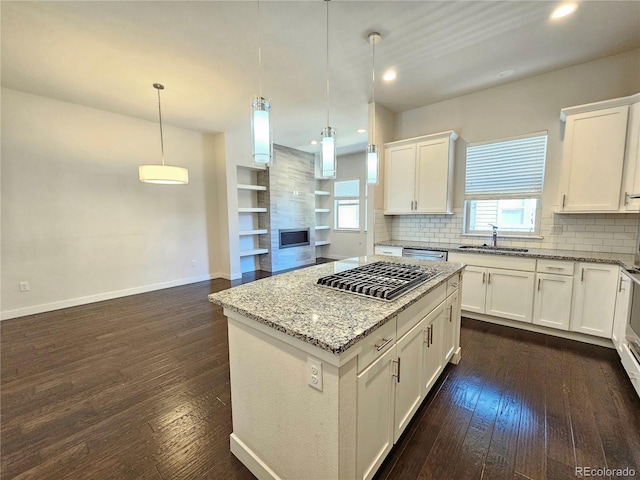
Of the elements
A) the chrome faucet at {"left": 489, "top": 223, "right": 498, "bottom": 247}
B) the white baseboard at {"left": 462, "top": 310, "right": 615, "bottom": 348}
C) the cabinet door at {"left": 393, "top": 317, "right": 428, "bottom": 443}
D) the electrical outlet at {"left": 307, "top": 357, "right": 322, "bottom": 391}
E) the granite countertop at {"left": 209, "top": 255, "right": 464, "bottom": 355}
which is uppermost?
the chrome faucet at {"left": 489, "top": 223, "right": 498, "bottom": 247}

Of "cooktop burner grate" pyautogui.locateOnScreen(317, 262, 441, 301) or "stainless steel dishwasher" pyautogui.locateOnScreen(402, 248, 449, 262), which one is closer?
"cooktop burner grate" pyautogui.locateOnScreen(317, 262, 441, 301)

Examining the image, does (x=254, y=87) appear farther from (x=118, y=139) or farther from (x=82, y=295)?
(x=82, y=295)

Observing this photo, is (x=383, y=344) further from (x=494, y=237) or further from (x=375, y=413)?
(x=494, y=237)

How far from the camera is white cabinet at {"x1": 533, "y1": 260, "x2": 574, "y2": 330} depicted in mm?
2727

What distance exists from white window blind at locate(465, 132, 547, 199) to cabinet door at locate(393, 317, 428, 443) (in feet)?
9.22

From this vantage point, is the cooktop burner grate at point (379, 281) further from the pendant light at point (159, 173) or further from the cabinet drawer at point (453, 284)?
the pendant light at point (159, 173)

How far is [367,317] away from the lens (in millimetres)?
1183

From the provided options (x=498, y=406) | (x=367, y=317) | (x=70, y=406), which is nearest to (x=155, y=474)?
(x=70, y=406)

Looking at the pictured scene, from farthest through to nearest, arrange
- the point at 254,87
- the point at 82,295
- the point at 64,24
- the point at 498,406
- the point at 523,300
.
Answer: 1. the point at 82,295
2. the point at 254,87
3. the point at 523,300
4. the point at 64,24
5. the point at 498,406

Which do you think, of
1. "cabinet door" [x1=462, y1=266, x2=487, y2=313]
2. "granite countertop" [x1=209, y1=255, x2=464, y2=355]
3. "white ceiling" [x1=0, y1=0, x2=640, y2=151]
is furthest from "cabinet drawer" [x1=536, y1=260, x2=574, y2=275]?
"white ceiling" [x1=0, y1=0, x2=640, y2=151]

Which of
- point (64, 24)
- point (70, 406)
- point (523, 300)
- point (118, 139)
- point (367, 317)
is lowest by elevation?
point (70, 406)

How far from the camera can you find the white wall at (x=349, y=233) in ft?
22.9

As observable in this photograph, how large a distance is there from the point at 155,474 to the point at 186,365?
1.07 metres

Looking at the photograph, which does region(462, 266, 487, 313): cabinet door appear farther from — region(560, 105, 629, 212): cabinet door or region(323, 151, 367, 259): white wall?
region(323, 151, 367, 259): white wall
